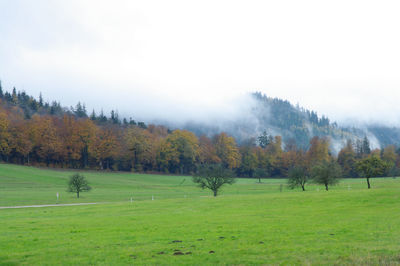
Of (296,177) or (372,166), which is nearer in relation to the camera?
(372,166)

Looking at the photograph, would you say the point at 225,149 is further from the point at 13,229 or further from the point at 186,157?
the point at 13,229

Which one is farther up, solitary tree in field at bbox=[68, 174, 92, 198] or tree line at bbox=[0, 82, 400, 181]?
tree line at bbox=[0, 82, 400, 181]

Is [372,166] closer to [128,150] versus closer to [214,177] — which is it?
[214,177]

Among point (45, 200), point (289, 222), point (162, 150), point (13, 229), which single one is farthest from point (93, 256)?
point (162, 150)

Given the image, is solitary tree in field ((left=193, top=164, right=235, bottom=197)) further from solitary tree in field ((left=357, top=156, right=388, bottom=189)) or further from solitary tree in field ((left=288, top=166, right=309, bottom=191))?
solitary tree in field ((left=357, top=156, right=388, bottom=189))

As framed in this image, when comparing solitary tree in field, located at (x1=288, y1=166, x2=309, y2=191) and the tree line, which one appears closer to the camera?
solitary tree in field, located at (x1=288, y1=166, x2=309, y2=191)

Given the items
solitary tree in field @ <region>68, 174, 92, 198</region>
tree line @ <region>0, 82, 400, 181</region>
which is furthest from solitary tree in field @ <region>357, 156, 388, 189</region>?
solitary tree in field @ <region>68, 174, 92, 198</region>

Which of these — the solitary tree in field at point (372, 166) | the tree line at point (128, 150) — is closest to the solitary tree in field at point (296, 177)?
the solitary tree in field at point (372, 166)

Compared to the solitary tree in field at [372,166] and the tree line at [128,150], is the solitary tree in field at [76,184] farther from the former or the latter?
the solitary tree in field at [372,166]

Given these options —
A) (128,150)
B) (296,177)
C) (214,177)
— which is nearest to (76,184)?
(214,177)

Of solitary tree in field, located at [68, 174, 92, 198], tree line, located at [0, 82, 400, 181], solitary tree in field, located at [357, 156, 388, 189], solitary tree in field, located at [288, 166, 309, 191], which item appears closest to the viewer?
solitary tree in field, located at [68, 174, 92, 198]

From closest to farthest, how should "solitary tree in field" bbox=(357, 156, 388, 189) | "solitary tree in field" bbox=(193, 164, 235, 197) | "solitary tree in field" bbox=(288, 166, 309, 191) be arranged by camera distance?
"solitary tree in field" bbox=(357, 156, 388, 189), "solitary tree in field" bbox=(193, 164, 235, 197), "solitary tree in field" bbox=(288, 166, 309, 191)

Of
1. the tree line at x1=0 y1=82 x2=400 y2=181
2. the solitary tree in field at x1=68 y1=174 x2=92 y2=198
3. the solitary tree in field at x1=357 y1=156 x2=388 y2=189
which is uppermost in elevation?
the tree line at x1=0 y1=82 x2=400 y2=181

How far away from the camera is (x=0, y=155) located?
11981 centimetres
